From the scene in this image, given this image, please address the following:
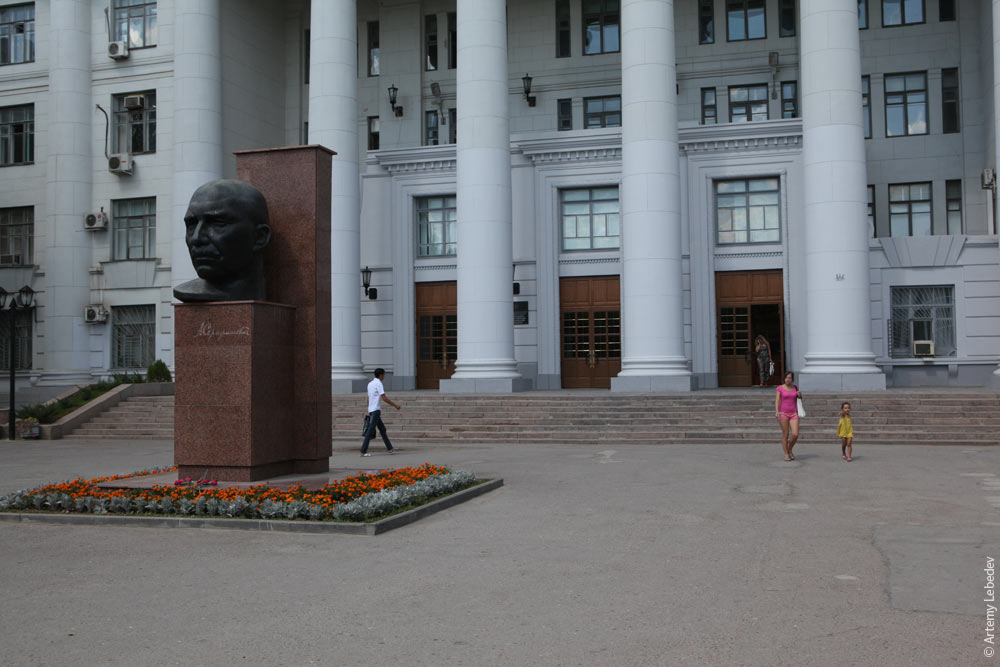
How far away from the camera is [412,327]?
34344 mm

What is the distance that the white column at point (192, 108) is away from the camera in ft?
108

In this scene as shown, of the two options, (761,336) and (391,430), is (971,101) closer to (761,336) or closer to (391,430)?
(761,336)

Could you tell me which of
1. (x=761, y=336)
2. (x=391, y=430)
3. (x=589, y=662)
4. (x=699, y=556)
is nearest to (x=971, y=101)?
(x=761, y=336)

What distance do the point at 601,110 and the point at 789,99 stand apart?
21.9 feet

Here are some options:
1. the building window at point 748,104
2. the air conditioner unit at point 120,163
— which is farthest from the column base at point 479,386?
the air conditioner unit at point 120,163

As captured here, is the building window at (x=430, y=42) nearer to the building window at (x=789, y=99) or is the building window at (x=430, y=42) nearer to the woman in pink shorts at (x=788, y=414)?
the building window at (x=789, y=99)

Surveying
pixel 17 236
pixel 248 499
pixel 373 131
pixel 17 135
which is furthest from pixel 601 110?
pixel 248 499

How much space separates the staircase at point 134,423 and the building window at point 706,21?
73.4 ft

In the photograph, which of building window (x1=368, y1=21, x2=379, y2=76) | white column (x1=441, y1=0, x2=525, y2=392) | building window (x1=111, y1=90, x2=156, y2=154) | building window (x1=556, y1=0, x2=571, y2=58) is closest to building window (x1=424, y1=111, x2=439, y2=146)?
building window (x1=368, y1=21, x2=379, y2=76)

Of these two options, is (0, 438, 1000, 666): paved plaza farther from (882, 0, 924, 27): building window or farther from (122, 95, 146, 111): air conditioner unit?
(122, 95, 146, 111): air conditioner unit

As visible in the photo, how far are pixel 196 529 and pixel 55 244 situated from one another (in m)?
28.4

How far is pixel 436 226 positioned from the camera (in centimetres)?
3453

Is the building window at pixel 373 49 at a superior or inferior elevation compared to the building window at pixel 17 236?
superior

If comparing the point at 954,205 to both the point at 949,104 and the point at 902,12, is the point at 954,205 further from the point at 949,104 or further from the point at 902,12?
the point at 902,12
